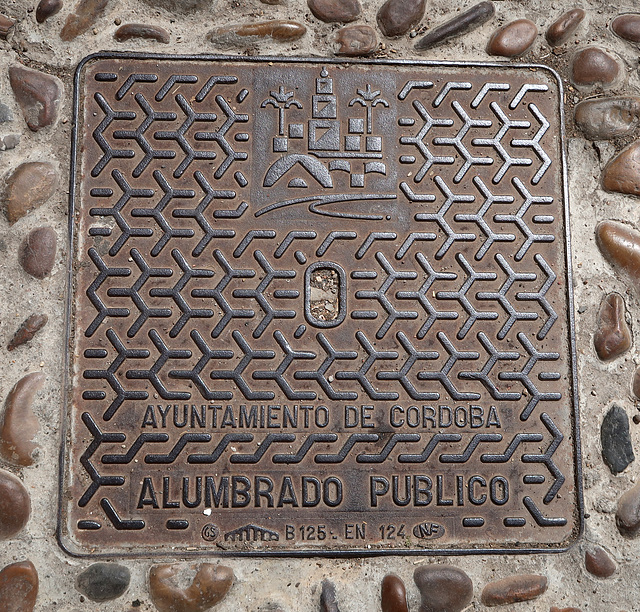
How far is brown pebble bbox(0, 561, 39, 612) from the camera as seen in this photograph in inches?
79.0

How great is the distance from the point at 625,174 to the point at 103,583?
253cm

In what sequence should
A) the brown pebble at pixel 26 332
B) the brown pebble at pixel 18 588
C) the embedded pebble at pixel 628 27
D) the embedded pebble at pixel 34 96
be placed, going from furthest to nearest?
the embedded pebble at pixel 628 27
the embedded pebble at pixel 34 96
the brown pebble at pixel 26 332
the brown pebble at pixel 18 588

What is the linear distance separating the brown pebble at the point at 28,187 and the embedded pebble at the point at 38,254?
109mm

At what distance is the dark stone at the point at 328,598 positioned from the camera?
206 cm

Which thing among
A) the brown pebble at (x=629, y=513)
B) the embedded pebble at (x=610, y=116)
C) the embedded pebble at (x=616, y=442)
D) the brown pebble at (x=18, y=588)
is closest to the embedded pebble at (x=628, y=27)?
the embedded pebble at (x=610, y=116)

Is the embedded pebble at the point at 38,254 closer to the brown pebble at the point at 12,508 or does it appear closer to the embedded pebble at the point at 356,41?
the brown pebble at the point at 12,508

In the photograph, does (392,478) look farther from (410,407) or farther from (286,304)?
(286,304)

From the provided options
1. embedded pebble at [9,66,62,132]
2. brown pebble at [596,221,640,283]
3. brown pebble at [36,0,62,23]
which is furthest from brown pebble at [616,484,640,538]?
brown pebble at [36,0,62,23]

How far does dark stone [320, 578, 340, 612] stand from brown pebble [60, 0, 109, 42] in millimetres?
2356

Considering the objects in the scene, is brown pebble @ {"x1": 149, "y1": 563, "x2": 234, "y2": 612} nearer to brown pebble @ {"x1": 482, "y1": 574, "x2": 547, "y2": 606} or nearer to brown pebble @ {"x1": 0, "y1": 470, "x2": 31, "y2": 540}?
brown pebble @ {"x1": 0, "y1": 470, "x2": 31, "y2": 540}

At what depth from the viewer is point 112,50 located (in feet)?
7.42

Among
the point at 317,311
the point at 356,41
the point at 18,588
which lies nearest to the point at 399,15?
the point at 356,41

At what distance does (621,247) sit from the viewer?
7.32ft

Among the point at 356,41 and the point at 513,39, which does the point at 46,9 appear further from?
the point at 513,39
